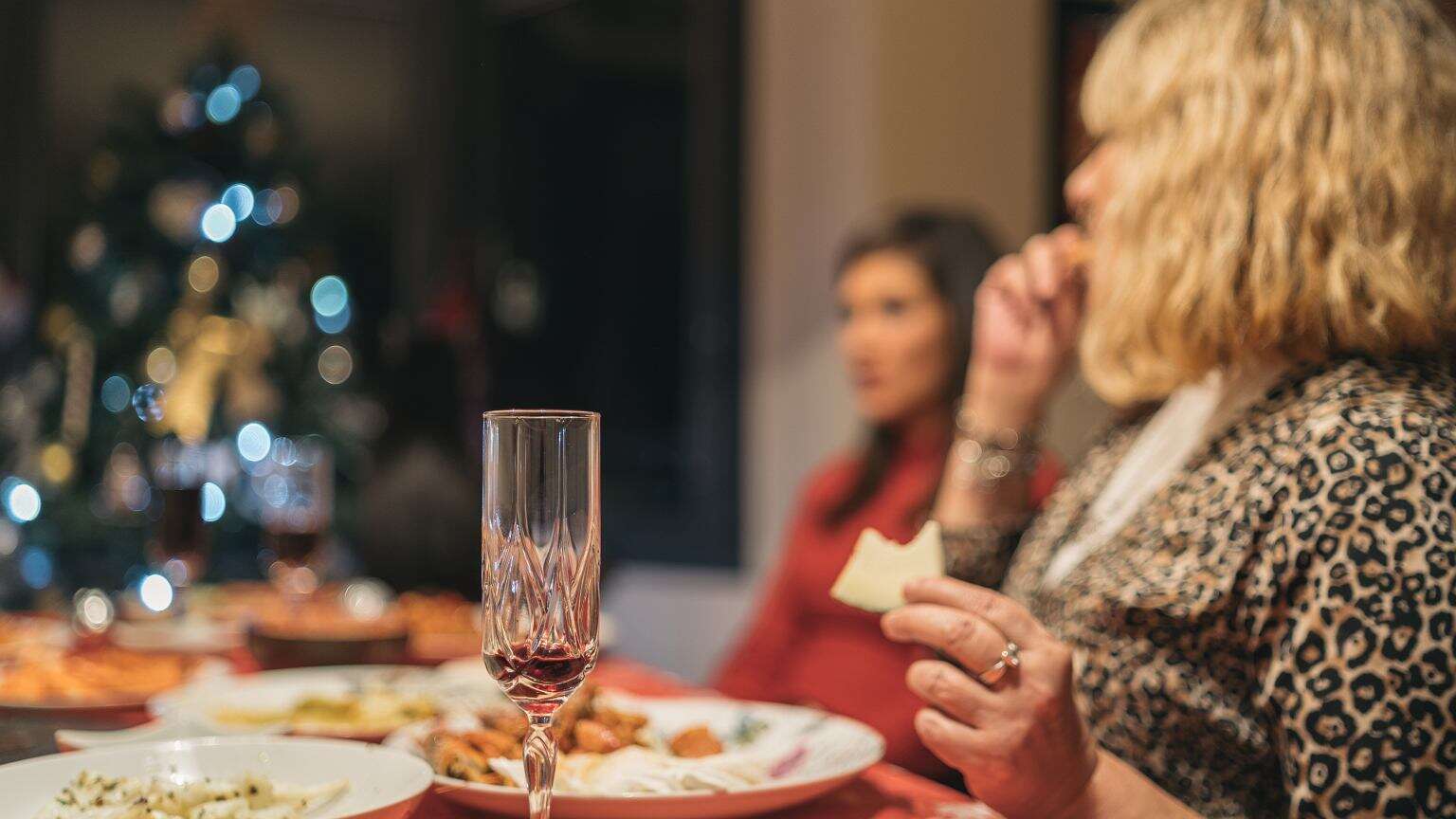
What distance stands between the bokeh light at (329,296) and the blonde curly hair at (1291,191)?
13.0 feet

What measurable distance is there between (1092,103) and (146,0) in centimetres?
441

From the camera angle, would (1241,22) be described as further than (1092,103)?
No

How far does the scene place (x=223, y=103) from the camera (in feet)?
14.8

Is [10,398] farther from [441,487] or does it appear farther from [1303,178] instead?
[1303,178]

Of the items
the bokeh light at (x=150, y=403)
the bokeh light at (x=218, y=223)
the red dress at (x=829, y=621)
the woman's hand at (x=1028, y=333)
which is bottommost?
the red dress at (x=829, y=621)

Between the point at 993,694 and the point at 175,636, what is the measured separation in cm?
135

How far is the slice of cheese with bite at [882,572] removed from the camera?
0.97 metres

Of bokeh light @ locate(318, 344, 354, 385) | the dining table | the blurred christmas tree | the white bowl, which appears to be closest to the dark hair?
the dining table

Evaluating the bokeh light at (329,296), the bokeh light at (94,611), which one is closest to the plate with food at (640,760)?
the bokeh light at (94,611)

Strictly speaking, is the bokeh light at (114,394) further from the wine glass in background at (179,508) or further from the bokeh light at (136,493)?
the wine glass in background at (179,508)

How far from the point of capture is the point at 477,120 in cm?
483

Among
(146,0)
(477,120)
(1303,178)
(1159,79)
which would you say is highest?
(146,0)

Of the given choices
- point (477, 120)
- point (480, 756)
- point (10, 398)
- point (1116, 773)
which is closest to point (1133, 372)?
point (1116, 773)

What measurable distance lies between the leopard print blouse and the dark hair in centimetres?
145
